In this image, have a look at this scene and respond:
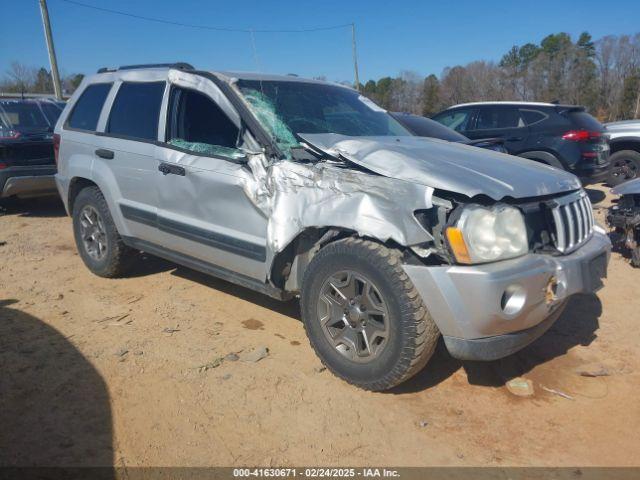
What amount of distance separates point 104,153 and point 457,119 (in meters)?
6.65

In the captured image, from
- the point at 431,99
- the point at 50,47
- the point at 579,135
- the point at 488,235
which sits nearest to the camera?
the point at 488,235

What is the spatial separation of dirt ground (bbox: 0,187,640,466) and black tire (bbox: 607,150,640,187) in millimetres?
6414

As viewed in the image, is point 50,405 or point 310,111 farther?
point 310,111

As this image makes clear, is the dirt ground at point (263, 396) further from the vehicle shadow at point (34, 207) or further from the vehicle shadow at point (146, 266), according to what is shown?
the vehicle shadow at point (34, 207)

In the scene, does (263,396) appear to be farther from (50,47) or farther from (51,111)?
(50,47)

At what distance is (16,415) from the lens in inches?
111

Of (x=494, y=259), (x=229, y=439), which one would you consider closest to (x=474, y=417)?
(x=494, y=259)

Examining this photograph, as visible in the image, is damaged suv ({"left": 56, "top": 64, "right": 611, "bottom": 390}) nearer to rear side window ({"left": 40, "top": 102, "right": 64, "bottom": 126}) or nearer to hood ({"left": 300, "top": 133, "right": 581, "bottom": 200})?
hood ({"left": 300, "top": 133, "right": 581, "bottom": 200})

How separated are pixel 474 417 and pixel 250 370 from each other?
1.39m

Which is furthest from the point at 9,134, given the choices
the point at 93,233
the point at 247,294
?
the point at 247,294

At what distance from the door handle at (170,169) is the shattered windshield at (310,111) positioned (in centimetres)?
73

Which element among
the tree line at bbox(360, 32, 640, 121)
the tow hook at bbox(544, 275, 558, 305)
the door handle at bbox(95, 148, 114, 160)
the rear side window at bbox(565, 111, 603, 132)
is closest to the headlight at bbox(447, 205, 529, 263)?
the tow hook at bbox(544, 275, 558, 305)

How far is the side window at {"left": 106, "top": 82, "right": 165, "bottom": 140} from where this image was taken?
13.7 feet

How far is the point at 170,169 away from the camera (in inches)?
153
